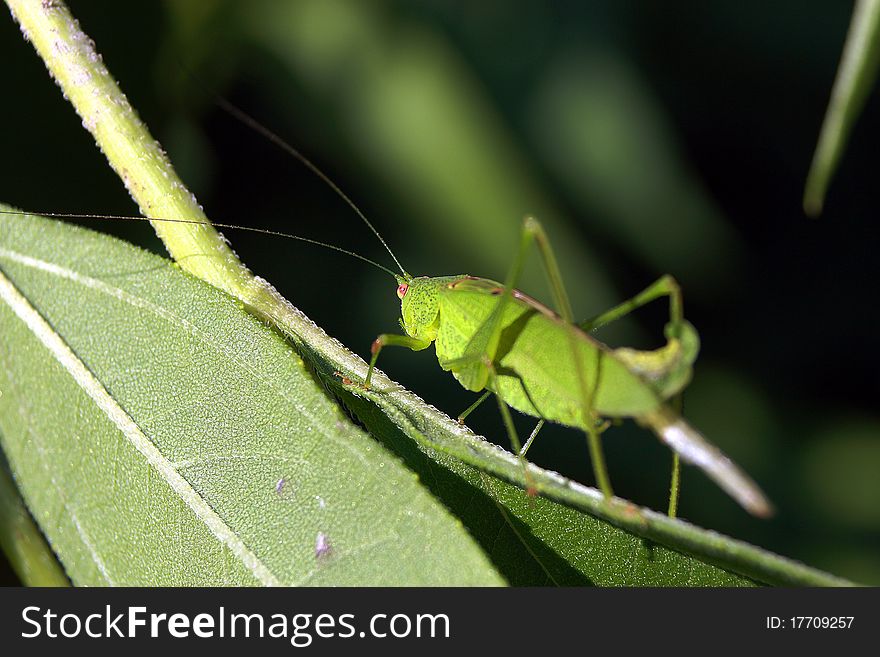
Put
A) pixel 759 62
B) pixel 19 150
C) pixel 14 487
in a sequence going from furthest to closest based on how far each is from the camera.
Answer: pixel 759 62, pixel 19 150, pixel 14 487

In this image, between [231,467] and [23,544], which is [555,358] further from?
[23,544]

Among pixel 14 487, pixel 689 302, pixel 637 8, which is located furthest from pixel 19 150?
pixel 689 302

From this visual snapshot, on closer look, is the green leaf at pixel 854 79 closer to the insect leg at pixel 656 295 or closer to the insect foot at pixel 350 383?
the insect leg at pixel 656 295

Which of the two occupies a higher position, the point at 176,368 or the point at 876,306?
the point at 176,368

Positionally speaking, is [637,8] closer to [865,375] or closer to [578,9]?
[578,9]

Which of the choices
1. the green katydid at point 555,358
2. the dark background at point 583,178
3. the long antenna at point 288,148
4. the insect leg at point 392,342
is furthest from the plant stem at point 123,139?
the dark background at point 583,178

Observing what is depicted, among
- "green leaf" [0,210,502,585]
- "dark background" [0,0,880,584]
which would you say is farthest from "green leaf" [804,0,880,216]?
Result: "dark background" [0,0,880,584]
